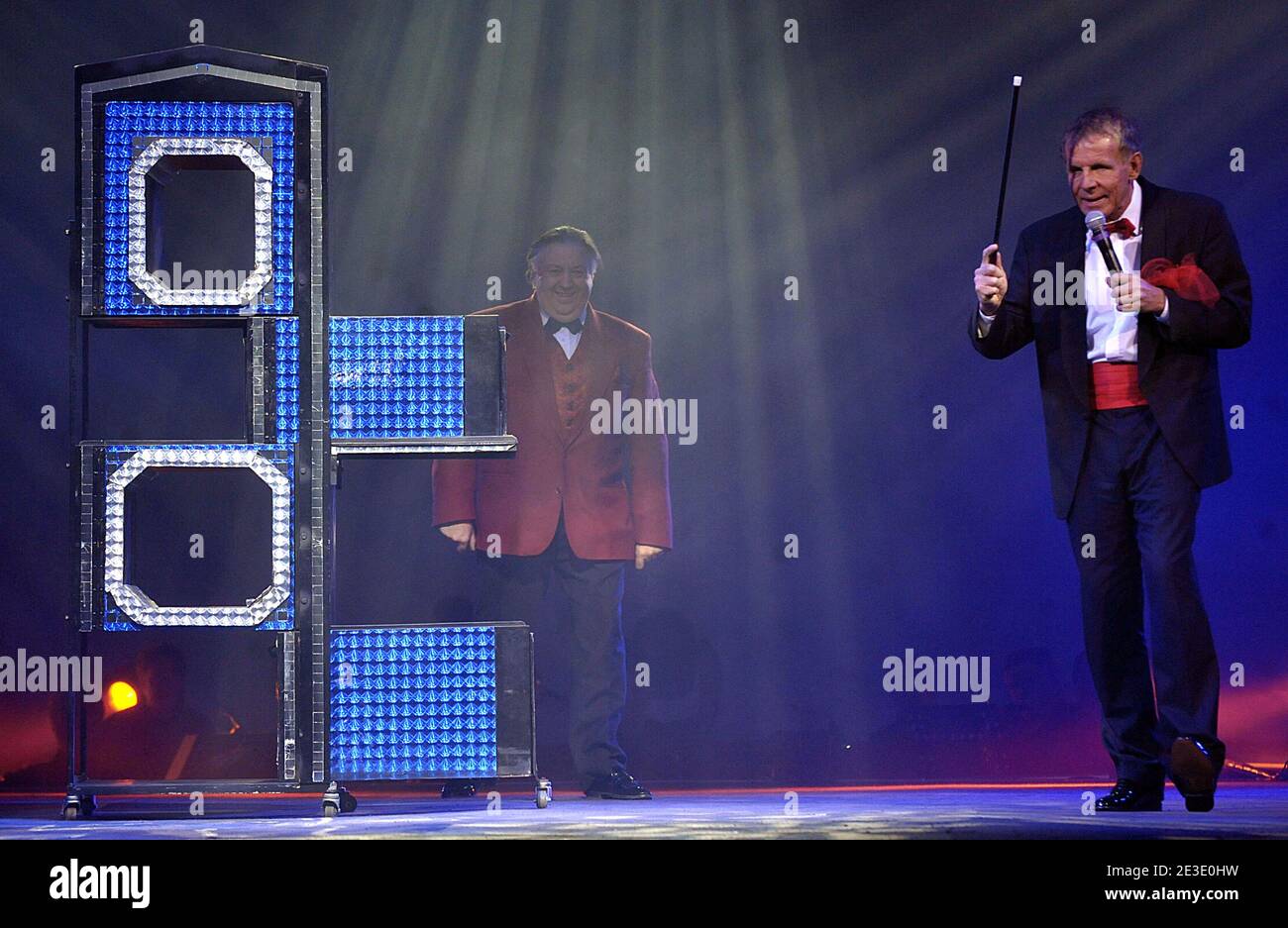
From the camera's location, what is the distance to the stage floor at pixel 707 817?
3488 mm

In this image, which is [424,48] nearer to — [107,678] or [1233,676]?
[107,678]

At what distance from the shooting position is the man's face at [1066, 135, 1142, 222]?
166 inches

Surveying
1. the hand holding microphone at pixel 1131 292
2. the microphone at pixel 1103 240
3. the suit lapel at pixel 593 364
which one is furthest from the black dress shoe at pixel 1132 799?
the suit lapel at pixel 593 364

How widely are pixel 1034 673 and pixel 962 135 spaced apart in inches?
Answer: 89.7

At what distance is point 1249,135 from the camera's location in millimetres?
6195

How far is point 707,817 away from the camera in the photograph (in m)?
4.06
